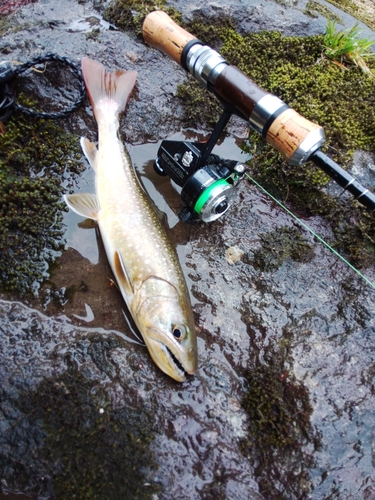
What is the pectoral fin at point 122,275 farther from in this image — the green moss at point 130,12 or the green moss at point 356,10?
the green moss at point 356,10

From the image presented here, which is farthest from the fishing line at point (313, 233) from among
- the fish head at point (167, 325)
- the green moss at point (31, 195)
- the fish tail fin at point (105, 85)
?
the green moss at point (31, 195)

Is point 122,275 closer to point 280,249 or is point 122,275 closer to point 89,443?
point 89,443

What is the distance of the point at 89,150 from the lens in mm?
3943

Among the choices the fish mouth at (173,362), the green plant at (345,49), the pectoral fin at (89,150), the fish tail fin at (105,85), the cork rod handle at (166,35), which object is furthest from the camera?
the green plant at (345,49)

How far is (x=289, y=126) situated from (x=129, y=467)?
107 inches

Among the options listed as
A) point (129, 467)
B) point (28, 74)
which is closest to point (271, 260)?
point (129, 467)

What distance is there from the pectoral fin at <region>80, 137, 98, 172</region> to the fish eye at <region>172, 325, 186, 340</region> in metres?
1.81

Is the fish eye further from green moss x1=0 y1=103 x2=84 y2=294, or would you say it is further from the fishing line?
the fishing line

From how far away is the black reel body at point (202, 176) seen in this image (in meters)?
3.33

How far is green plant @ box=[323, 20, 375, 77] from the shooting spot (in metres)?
4.84

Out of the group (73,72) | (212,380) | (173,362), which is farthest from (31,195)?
(212,380)

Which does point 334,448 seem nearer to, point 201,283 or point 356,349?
point 356,349

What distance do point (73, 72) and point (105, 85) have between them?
0.50 meters

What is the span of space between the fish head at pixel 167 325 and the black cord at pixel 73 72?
6.79ft
